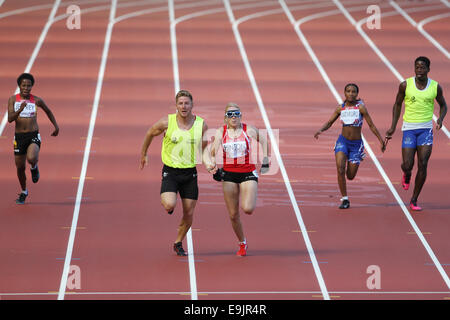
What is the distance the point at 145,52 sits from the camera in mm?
20641

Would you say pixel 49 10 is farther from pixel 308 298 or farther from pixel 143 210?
pixel 308 298

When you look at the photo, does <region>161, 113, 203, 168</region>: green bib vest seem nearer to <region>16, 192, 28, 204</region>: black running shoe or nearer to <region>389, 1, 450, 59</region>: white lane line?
<region>16, 192, 28, 204</region>: black running shoe

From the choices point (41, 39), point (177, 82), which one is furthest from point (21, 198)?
point (41, 39)

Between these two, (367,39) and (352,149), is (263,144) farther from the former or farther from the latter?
(367,39)

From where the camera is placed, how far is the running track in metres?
10.1

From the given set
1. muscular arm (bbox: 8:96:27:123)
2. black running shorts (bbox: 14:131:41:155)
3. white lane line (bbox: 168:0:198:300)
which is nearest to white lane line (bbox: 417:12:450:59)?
white lane line (bbox: 168:0:198:300)

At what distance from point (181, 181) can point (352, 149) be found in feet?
10.00

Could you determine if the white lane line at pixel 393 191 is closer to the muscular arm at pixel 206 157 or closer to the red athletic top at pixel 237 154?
the red athletic top at pixel 237 154

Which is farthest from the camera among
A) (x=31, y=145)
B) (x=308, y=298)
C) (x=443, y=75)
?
(x=443, y=75)

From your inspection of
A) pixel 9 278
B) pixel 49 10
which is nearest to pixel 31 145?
pixel 9 278

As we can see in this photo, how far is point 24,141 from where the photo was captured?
12.3 metres

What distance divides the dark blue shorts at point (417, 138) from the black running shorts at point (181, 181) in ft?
10.6

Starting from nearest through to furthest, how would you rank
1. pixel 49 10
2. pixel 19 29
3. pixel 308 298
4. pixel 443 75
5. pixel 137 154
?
pixel 308 298 < pixel 137 154 < pixel 443 75 < pixel 19 29 < pixel 49 10

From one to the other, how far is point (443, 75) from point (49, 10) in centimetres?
935
